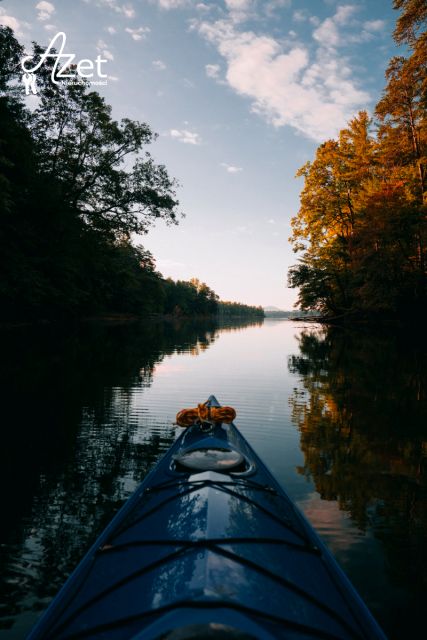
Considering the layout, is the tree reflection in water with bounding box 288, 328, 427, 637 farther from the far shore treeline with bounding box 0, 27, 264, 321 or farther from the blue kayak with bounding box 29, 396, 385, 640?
the far shore treeline with bounding box 0, 27, 264, 321

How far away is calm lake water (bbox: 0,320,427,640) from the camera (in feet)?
11.9

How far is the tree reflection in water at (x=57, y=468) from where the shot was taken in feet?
11.6

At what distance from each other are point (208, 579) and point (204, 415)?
Result: 14.5ft

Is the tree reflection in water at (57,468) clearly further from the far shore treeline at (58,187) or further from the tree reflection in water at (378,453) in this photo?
the far shore treeline at (58,187)

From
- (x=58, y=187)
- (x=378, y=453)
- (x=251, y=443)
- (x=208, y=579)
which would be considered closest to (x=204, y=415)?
(x=251, y=443)

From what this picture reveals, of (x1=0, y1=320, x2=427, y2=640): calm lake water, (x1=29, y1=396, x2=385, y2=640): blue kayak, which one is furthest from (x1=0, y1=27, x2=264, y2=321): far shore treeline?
(x1=29, y1=396, x2=385, y2=640): blue kayak

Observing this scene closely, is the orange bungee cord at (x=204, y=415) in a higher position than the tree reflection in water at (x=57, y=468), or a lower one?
higher

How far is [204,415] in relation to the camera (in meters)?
6.64

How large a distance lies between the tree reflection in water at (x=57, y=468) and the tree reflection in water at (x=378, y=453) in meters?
3.17

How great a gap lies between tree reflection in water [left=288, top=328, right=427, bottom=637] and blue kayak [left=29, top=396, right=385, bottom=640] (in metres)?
1.20

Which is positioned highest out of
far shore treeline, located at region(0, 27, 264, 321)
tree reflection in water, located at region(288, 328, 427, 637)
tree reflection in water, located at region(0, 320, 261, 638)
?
far shore treeline, located at region(0, 27, 264, 321)

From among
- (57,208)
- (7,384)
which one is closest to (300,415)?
(7,384)

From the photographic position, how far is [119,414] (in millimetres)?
9070

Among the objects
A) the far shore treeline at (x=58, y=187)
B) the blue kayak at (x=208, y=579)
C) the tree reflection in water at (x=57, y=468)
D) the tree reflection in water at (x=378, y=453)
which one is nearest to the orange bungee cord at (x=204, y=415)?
the tree reflection in water at (x=57, y=468)
